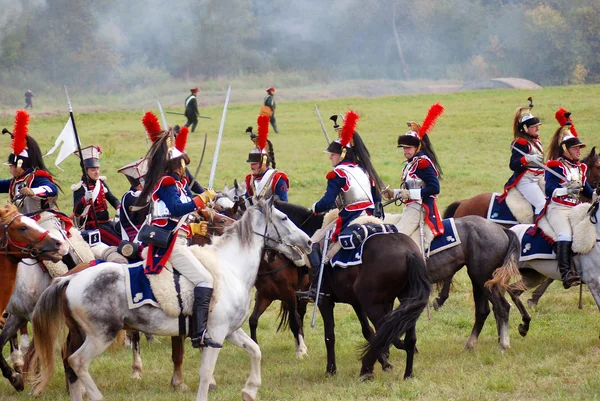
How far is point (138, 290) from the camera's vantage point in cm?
809

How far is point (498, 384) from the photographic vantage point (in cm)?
873

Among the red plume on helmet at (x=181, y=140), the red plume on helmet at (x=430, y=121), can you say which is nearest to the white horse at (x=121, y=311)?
the red plume on helmet at (x=181, y=140)

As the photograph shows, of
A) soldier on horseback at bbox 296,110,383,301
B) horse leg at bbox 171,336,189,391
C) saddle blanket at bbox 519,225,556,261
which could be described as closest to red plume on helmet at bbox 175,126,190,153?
soldier on horseback at bbox 296,110,383,301

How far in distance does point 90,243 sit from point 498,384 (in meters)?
5.26

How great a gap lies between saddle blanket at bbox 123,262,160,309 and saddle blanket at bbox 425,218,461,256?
371 cm

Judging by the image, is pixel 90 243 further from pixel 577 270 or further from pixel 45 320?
pixel 577 270

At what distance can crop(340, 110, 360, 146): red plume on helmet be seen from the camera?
9.77 metres

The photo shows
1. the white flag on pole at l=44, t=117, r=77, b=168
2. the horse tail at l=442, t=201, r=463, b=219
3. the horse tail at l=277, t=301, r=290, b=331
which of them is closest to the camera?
the horse tail at l=277, t=301, r=290, b=331

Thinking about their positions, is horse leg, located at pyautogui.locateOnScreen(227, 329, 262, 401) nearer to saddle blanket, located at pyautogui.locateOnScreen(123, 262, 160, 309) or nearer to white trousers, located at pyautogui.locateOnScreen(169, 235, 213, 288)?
white trousers, located at pyautogui.locateOnScreen(169, 235, 213, 288)

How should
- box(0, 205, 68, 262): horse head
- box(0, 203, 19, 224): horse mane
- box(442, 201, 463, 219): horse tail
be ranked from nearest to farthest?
box(0, 205, 68, 262): horse head < box(0, 203, 19, 224): horse mane < box(442, 201, 463, 219): horse tail

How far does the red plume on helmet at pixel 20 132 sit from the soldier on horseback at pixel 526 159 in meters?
6.38

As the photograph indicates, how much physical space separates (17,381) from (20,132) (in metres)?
2.96

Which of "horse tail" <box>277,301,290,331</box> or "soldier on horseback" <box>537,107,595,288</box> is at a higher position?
"soldier on horseback" <box>537,107,595,288</box>

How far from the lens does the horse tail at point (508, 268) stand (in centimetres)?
1020
